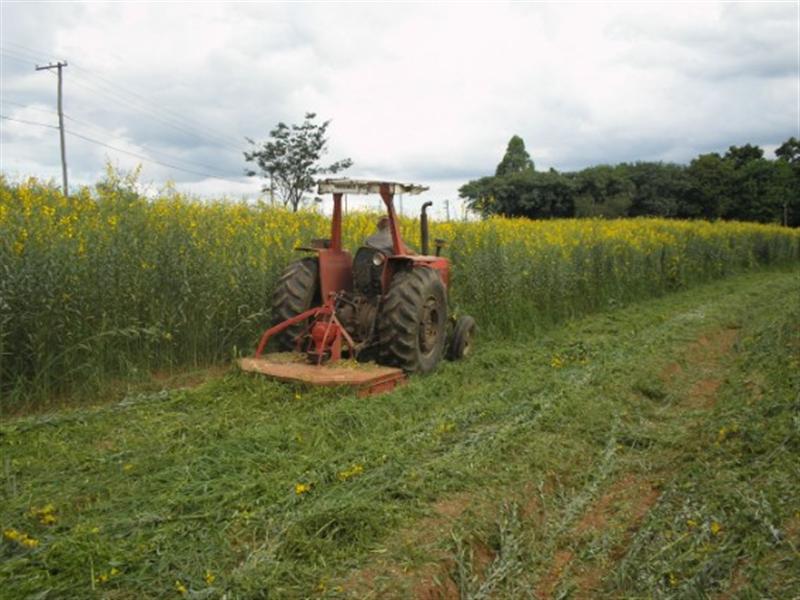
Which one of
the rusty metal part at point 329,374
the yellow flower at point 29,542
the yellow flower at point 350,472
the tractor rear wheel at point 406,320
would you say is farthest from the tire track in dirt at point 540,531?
the tractor rear wheel at point 406,320

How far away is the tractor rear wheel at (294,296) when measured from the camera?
21.0 feet

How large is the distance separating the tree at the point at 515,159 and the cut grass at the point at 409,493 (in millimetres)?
43786

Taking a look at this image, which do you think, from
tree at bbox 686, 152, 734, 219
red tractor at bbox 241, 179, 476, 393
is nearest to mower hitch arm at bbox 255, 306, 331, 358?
red tractor at bbox 241, 179, 476, 393

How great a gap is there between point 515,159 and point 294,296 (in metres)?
44.8

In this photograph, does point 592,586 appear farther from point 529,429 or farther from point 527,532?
point 529,429

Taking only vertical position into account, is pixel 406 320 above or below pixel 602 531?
above

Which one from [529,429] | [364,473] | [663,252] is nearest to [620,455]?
[529,429]

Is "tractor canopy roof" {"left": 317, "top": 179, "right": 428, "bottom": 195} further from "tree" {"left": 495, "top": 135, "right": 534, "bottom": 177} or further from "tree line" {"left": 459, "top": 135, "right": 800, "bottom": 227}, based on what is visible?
"tree" {"left": 495, "top": 135, "right": 534, "bottom": 177}

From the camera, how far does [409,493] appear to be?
366cm

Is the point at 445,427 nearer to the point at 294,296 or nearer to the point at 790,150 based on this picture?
the point at 294,296

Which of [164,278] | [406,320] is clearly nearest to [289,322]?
[406,320]

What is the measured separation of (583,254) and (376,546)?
429 inches

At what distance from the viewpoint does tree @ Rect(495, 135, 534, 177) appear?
48.8m

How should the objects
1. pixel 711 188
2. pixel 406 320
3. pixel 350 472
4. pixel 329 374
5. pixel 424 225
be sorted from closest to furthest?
pixel 350 472
pixel 329 374
pixel 406 320
pixel 424 225
pixel 711 188
